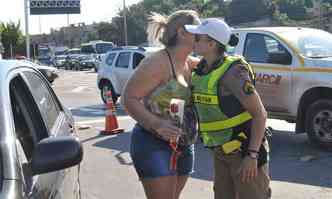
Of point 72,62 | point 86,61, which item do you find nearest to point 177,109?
point 86,61

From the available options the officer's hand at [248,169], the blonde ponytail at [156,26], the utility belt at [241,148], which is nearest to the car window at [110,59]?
the blonde ponytail at [156,26]

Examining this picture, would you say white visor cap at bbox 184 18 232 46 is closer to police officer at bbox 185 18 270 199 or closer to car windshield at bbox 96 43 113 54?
police officer at bbox 185 18 270 199

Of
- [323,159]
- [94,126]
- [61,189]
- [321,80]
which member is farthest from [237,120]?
[94,126]

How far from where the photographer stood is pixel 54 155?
247 centimetres

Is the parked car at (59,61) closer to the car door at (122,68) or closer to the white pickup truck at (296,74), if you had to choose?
the car door at (122,68)

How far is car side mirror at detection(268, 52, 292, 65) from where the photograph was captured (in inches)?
347

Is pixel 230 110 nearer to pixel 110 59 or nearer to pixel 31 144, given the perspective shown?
pixel 31 144

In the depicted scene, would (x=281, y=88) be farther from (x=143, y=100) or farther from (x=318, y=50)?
(x=143, y=100)

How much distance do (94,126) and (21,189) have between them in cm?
1008

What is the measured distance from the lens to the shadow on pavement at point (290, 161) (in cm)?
693

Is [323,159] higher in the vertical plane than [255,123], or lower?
lower

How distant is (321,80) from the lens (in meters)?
8.34

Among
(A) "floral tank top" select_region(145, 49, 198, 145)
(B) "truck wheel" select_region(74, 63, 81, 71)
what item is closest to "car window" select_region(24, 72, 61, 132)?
(A) "floral tank top" select_region(145, 49, 198, 145)

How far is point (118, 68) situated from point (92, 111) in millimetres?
1689
